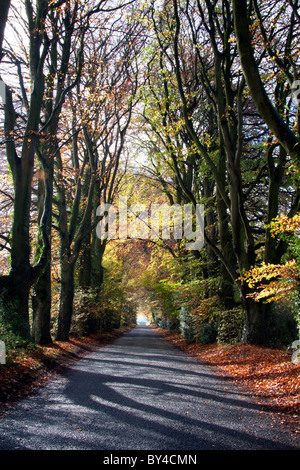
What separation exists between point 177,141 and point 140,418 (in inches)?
540

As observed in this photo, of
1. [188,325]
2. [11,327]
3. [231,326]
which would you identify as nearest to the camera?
[11,327]

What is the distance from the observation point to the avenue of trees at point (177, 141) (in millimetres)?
7668

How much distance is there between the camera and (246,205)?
13.8 m

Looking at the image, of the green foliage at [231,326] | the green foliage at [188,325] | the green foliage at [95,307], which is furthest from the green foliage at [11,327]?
the green foliage at [188,325]

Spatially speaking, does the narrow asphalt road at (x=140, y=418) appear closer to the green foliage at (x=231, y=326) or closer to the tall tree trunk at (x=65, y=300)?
the green foliage at (x=231, y=326)

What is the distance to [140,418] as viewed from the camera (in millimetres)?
Result: 4094

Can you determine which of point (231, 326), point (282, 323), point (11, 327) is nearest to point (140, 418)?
point (11, 327)

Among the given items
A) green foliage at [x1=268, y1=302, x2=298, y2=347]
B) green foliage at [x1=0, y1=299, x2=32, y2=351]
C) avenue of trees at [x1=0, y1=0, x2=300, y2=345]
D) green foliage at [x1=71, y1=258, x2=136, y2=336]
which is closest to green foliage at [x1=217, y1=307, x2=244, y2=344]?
avenue of trees at [x1=0, y1=0, x2=300, y2=345]

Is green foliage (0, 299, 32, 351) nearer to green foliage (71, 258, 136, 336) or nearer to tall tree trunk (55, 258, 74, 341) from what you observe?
tall tree trunk (55, 258, 74, 341)

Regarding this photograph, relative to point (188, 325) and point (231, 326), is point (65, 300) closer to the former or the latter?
point (188, 325)

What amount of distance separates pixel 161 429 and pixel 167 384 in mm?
2565

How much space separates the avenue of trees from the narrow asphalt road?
7.49 ft

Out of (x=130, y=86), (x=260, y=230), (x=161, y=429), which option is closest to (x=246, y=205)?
(x=260, y=230)

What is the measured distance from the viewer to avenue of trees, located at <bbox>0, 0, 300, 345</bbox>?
302 inches
